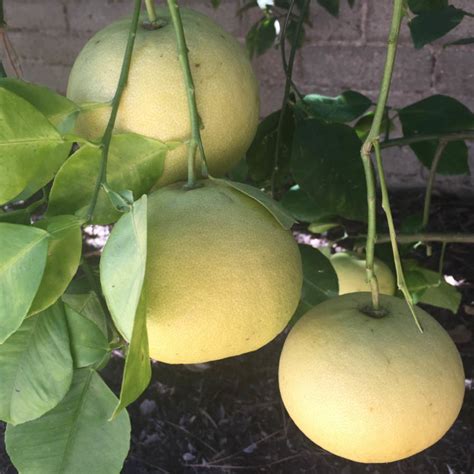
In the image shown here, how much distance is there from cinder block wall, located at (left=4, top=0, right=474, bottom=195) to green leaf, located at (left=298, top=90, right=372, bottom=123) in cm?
89

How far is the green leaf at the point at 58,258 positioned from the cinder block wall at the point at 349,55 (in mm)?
1483

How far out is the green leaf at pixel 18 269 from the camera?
37cm

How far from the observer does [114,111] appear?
454 millimetres

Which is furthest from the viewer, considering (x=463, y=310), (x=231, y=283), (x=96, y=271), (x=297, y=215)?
(x=463, y=310)

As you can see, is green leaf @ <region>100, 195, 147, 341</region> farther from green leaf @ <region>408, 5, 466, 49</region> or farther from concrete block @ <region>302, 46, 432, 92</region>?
concrete block @ <region>302, 46, 432, 92</region>

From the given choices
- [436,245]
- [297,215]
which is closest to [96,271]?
[297,215]

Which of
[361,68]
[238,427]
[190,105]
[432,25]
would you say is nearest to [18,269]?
[190,105]

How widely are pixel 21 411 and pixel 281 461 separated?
0.94m

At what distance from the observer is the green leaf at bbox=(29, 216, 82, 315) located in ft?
1.34

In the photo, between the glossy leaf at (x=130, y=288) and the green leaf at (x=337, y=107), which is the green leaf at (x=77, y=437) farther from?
the green leaf at (x=337, y=107)

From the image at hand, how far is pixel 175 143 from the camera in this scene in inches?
18.1

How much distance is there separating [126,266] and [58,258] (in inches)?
3.4

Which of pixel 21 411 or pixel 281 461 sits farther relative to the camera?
pixel 281 461

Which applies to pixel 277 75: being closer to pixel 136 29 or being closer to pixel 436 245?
pixel 436 245
